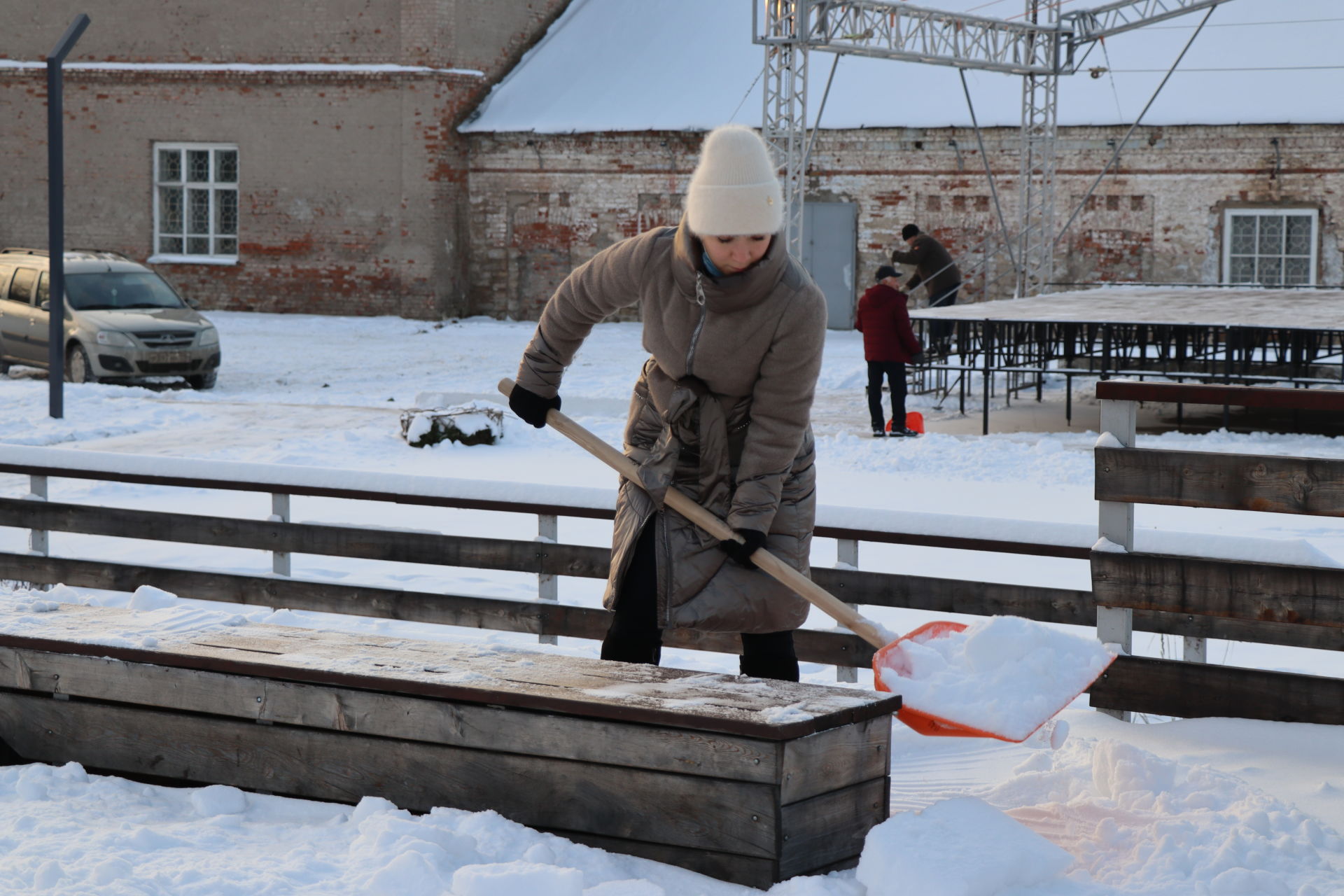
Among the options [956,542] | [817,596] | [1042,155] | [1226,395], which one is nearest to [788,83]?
[1042,155]

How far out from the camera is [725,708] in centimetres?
295

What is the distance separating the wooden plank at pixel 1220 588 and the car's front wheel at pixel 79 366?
13336 millimetres

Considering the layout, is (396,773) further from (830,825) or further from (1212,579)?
(1212,579)

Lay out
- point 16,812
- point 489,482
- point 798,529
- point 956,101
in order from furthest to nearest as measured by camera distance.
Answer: point 956,101, point 489,482, point 798,529, point 16,812

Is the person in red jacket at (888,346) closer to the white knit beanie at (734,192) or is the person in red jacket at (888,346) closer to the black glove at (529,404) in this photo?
the black glove at (529,404)

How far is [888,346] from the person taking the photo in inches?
483

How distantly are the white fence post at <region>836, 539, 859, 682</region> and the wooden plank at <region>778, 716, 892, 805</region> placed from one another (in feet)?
5.20

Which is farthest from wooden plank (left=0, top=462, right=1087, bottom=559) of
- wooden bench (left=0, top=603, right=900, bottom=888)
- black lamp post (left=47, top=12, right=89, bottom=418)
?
black lamp post (left=47, top=12, right=89, bottom=418)

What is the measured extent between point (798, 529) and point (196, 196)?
2416 cm

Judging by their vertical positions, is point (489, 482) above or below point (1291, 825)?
above

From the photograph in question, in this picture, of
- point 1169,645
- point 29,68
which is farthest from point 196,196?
point 1169,645

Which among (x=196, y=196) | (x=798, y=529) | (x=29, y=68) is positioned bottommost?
(x=798, y=529)

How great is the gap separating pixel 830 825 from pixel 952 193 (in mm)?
20340

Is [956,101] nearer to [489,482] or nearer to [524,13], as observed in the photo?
[524,13]
